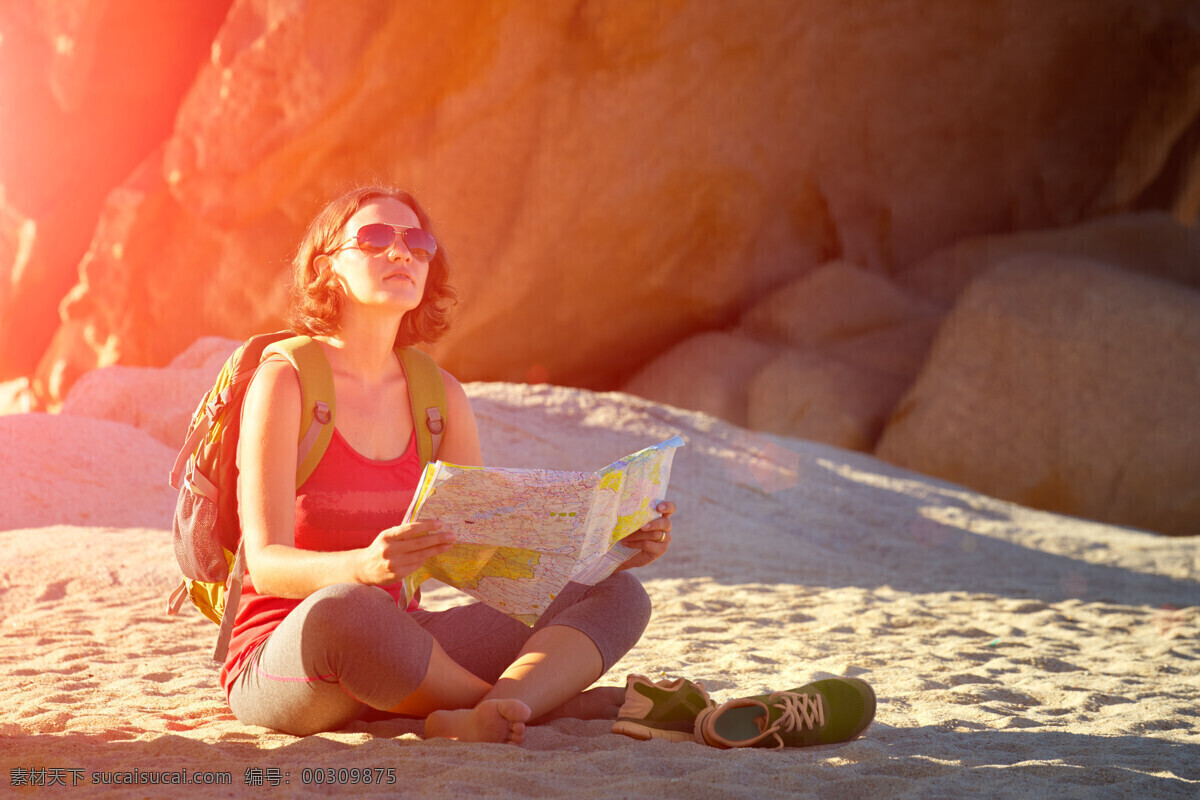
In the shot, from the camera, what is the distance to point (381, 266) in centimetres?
240

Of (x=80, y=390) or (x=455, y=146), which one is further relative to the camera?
(x=455, y=146)

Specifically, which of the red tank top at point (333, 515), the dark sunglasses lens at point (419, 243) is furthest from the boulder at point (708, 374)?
the red tank top at point (333, 515)

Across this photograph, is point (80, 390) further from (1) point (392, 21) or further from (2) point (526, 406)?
(1) point (392, 21)

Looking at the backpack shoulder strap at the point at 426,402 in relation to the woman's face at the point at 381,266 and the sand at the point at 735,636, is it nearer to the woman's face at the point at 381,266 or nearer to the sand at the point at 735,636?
the woman's face at the point at 381,266

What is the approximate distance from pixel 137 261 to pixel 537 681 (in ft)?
39.0

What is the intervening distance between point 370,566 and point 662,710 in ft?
2.65

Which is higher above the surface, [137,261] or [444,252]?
[137,261]

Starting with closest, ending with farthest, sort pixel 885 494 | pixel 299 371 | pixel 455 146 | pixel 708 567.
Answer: pixel 299 371
pixel 708 567
pixel 885 494
pixel 455 146

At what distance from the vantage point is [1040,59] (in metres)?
12.7

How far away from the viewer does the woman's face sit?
2393 mm

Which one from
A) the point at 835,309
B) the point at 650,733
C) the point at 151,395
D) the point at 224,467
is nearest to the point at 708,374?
the point at 835,309

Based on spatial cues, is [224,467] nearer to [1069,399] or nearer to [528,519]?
[528,519]

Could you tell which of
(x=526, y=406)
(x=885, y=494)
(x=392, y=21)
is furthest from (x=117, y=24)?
(x=885, y=494)

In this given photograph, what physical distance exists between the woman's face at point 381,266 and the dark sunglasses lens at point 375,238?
12mm
